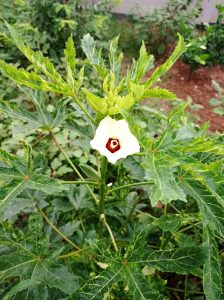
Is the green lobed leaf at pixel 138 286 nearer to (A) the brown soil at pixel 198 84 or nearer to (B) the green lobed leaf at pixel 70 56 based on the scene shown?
(B) the green lobed leaf at pixel 70 56

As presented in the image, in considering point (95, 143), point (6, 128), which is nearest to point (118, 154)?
point (95, 143)

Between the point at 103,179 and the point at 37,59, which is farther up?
the point at 37,59

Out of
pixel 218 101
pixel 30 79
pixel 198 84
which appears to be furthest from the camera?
pixel 198 84

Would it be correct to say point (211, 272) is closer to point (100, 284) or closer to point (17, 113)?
point (100, 284)

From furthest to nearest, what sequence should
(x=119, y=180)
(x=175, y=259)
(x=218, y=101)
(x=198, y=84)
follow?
(x=198, y=84) < (x=218, y=101) < (x=119, y=180) < (x=175, y=259)

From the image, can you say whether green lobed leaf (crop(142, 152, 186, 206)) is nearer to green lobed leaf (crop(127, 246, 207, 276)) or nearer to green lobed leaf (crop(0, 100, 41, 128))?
green lobed leaf (crop(127, 246, 207, 276))

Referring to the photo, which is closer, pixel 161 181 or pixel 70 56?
pixel 161 181

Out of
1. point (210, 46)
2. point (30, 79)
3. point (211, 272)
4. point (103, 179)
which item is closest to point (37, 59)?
point (30, 79)

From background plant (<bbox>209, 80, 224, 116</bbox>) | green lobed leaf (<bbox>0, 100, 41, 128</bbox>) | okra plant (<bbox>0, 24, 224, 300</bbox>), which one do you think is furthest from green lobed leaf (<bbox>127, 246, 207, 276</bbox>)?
background plant (<bbox>209, 80, 224, 116</bbox>)

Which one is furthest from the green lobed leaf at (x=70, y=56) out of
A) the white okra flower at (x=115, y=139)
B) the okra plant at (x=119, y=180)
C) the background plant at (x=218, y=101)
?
the background plant at (x=218, y=101)
